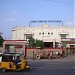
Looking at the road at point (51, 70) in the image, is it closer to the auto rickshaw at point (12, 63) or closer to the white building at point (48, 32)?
the auto rickshaw at point (12, 63)

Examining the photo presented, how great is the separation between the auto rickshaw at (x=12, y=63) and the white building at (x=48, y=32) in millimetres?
79700

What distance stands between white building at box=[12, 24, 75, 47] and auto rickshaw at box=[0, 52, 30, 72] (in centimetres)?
7970

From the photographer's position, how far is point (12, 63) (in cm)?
2277

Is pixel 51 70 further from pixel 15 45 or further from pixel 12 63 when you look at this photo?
pixel 15 45

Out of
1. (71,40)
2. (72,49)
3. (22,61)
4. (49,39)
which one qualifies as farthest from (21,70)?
(49,39)

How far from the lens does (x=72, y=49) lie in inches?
3369

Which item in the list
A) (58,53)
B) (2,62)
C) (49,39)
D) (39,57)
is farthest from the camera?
(49,39)

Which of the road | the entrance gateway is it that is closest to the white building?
the entrance gateway

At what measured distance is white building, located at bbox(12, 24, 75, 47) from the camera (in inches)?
4102

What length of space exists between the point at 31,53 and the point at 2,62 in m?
30.7

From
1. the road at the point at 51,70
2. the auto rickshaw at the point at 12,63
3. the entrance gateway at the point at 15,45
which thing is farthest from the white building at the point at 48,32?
the auto rickshaw at the point at 12,63

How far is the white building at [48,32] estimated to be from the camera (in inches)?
4102

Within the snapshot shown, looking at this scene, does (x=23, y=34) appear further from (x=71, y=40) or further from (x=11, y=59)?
(x=11, y=59)

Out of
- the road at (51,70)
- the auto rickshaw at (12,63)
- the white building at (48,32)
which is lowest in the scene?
the road at (51,70)
